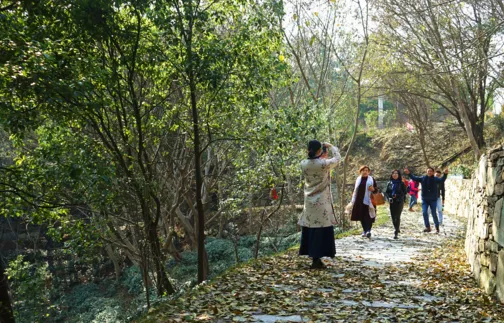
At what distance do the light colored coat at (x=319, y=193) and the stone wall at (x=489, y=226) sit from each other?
7.10ft

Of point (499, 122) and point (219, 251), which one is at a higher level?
point (499, 122)

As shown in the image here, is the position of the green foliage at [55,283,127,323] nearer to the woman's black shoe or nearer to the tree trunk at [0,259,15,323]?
the tree trunk at [0,259,15,323]

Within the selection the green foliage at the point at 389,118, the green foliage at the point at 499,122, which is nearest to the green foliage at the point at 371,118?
the green foliage at the point at 389,118

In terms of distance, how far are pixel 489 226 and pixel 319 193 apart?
100 inches

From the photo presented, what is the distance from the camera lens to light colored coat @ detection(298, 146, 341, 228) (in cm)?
812

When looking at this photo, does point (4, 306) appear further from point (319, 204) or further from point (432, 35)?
point (432, 35)

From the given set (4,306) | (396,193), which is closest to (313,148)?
(396,193)

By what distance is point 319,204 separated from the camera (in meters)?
8.18

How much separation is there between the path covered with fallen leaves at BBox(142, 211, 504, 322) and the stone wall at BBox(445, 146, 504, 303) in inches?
8.4

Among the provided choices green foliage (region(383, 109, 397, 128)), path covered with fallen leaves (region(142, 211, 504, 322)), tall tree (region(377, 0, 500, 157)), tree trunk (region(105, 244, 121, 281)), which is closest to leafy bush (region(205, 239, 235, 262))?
tree trunk (region(105, 244, 121, 281))

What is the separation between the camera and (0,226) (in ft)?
99.0

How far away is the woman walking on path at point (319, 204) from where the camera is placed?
813cm

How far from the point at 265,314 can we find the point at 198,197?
4.96 m

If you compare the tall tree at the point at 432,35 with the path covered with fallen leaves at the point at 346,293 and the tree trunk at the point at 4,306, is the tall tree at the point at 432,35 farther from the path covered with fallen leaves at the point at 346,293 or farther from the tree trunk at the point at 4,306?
the tree trunk at the point at 4,306
